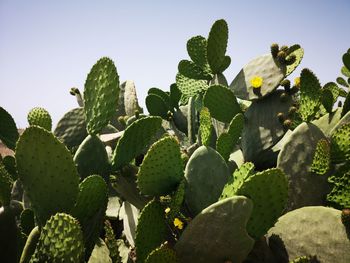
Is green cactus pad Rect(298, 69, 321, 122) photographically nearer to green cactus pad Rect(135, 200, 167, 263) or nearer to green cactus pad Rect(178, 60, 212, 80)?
green cactus pad Rect(135, 200, 167, 263)

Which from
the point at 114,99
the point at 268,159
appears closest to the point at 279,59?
the point at 268,159

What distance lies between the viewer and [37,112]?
2.05m

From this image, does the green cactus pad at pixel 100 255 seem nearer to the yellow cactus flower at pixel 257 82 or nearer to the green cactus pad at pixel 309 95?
the green cactus pad at pixel 309 95

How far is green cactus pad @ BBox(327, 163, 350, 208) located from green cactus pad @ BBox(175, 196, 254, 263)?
55 cm

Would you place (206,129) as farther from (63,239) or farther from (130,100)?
(130,100)

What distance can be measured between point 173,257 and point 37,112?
138 centimetres

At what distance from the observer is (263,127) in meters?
2.18

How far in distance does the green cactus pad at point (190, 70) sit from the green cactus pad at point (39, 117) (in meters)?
1.28

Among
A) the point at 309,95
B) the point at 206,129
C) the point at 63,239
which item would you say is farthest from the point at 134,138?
the point at 309,95

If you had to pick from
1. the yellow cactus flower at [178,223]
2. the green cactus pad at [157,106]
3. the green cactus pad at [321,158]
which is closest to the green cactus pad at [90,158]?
the yellow cactus flower at [178,223]

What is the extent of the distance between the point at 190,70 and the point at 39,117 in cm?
137

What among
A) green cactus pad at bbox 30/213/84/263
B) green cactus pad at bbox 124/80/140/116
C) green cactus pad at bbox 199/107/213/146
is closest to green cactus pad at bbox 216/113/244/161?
green cactus pad at bbox 199/107/213/146

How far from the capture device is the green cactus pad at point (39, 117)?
2.04 metres

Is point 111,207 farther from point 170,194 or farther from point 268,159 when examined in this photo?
point 268,159
